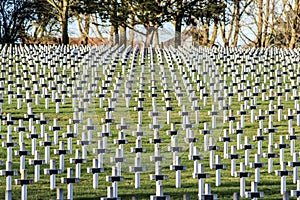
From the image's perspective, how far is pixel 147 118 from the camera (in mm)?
16453

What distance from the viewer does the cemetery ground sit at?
10.7 m

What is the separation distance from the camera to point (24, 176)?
914 centimetres

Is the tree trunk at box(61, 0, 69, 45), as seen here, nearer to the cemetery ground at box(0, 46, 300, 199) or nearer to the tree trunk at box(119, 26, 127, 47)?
the tree trunk at box(119, 26, 127, 47)

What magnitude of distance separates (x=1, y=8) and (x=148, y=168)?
125 feet

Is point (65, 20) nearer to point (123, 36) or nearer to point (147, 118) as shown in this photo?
point (123, 36)

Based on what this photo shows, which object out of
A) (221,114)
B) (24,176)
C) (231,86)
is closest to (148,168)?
(24,176)

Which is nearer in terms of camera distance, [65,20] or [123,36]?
[65,20]

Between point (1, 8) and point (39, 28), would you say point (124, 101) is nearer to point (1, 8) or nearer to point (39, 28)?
point (1, 8)

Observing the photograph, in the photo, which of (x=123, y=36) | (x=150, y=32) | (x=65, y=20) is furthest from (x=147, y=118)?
(x=123, y=36)

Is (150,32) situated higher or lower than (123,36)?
higher

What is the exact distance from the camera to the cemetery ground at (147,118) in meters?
10.7

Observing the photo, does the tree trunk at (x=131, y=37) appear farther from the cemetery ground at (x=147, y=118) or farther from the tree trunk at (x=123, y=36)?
the cemetery ground at (x=147, y=118)

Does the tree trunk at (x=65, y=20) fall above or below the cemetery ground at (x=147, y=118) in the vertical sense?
above

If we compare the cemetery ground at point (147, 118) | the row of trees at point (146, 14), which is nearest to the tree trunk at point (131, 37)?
the row of trees at point (146, 14)
